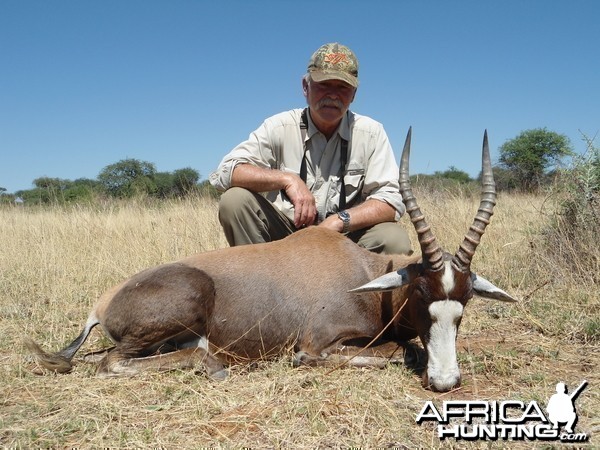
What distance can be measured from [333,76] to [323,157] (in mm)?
875

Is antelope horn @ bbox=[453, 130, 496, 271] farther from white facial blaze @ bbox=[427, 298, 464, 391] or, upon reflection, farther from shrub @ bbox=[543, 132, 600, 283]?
shrub @ bbox=[543, 132, 600, 283]

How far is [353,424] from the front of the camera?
3.06 meters

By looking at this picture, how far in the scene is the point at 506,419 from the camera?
3139mm

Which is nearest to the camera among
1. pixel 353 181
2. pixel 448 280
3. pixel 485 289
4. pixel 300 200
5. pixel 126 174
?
pixel 448 280

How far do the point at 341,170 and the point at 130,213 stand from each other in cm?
696

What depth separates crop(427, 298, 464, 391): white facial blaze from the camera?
3.59m

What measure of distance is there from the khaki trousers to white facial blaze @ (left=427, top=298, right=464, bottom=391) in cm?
173

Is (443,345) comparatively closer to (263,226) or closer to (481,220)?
(481,220)

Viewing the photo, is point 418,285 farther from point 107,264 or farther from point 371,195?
point 107,264

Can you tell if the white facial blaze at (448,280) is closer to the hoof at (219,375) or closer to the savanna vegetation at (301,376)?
the savanna vegetation at (301,376)

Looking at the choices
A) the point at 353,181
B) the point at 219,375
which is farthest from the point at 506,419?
the point at 353,181

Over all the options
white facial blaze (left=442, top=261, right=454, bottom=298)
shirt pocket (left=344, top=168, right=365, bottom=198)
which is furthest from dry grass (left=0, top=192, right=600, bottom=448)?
shirt pocket (left=344, top=168, right=365, bottom=198)

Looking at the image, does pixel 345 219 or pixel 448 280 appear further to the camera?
pixel 345 219

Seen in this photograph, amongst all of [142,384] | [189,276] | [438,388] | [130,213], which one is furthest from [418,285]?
[130,213]
